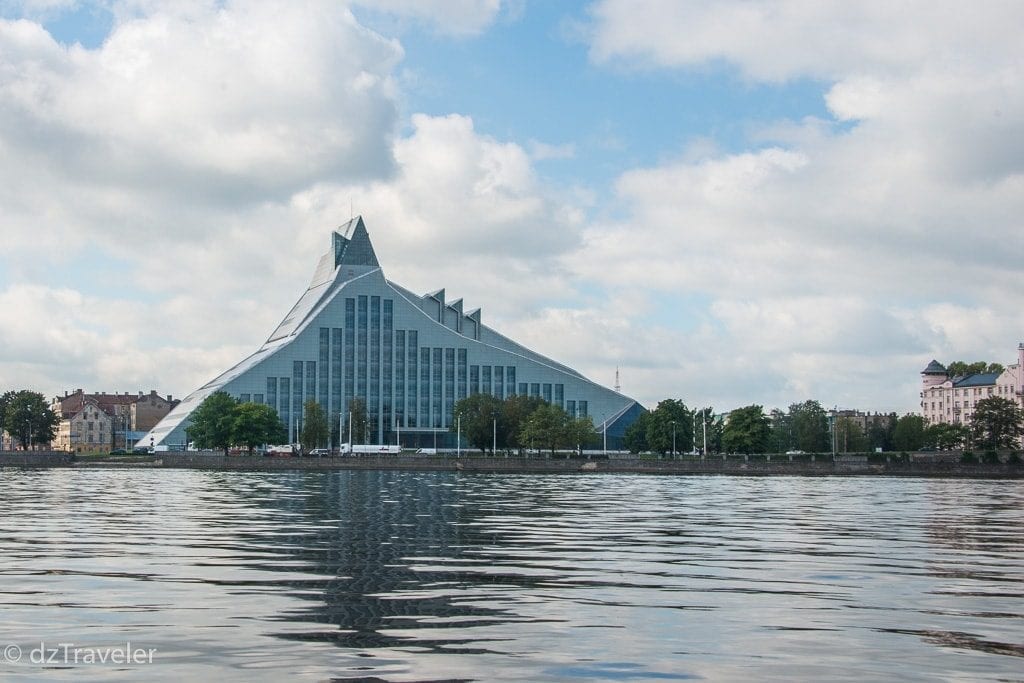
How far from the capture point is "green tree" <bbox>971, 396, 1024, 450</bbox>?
169250 mm

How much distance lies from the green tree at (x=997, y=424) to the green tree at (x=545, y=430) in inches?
2278

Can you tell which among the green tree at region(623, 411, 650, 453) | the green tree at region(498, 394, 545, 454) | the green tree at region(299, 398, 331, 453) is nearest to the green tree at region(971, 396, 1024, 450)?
the green tree at region(623, 411, 650, 453)

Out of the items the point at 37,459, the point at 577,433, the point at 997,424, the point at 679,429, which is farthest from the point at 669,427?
the point at 37,459

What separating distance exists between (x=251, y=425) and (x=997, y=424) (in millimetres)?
101387

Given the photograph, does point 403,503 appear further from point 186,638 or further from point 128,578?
point 186,638

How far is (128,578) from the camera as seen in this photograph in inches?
869

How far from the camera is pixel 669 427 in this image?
544 ft

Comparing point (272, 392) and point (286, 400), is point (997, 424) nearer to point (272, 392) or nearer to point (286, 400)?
point (286, 400)

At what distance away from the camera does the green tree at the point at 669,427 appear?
165875 mm

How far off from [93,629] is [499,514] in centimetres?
3004

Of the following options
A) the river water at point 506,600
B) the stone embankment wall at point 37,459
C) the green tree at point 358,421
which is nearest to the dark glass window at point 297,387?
the green tree at point 358,421

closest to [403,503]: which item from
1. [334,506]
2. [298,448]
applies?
[334,506]

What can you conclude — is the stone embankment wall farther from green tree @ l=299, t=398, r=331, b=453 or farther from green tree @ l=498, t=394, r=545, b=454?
green tree @ l=498, t=394, r=545, b=454

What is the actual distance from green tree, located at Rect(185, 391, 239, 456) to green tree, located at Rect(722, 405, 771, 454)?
64.7 m
